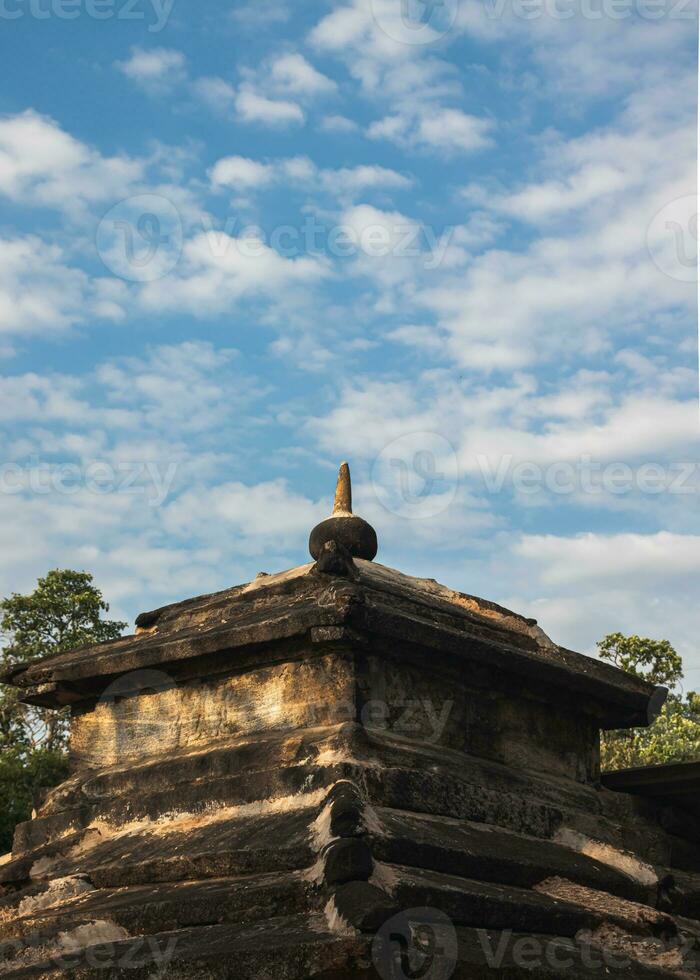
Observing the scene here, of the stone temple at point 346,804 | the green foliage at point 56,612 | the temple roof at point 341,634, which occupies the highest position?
the green foliage at point 56,612

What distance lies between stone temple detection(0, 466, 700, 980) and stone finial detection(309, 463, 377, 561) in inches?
0.9

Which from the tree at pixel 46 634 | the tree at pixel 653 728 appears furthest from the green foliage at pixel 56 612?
the tree at pixel 653 728

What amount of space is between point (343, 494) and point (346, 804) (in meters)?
3.53

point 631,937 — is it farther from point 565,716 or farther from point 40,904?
point 40,904

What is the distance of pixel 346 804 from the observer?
6.16 m

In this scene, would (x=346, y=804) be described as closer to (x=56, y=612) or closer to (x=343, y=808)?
(x=343, y=808)

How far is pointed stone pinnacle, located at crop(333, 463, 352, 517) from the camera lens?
9.25 m

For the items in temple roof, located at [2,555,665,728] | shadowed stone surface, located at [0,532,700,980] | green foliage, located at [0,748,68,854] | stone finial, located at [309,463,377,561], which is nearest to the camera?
shadowed stone surface, located at [0,532,700,980]

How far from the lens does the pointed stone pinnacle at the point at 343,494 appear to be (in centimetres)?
925

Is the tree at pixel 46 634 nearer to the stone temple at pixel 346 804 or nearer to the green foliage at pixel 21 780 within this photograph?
the green foliage at pixel 21 780

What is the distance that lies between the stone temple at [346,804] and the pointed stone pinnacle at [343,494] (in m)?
0.02

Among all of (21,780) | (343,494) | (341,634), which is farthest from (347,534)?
(21,780)

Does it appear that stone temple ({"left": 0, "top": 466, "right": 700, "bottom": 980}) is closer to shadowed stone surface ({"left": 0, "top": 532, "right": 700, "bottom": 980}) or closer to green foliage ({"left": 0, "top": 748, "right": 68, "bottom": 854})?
shadowed stone surface ({"left": 0, "top": 532, "right": 700, "bottom": 980})

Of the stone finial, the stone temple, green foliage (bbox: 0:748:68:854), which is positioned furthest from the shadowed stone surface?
green foliage (bbox: 0:748:68:854)
